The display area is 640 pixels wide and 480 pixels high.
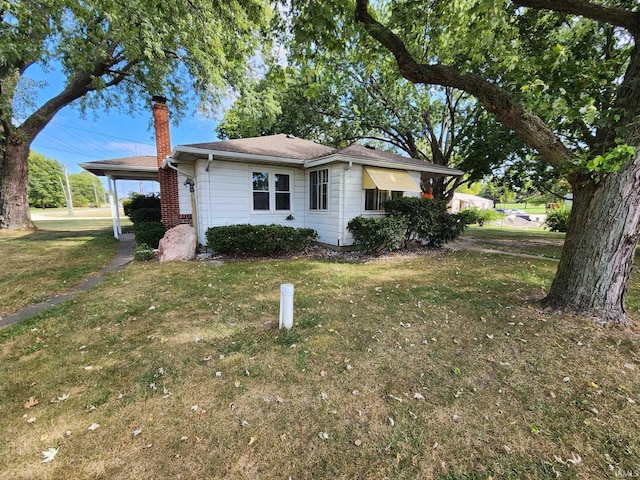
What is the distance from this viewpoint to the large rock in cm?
747

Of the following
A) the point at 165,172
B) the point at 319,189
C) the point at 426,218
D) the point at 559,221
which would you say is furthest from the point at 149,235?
the point at 559,221

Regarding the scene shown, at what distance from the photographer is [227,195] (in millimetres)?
8477

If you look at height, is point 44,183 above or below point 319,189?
above

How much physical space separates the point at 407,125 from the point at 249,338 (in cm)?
1523

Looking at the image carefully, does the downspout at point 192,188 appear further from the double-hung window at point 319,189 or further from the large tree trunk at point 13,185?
the large tree trunk at point 13,185

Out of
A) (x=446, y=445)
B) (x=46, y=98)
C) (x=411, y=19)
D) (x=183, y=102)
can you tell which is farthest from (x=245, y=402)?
(x=46, y=98)

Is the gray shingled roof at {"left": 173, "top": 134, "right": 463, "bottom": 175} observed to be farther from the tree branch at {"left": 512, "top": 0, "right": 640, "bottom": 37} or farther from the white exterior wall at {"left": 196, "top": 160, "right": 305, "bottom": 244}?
the tree branch at {"left": 512, "top": 0, "right": 640, "bottom": 37}

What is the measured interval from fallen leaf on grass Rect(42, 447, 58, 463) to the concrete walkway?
3041 millimetres

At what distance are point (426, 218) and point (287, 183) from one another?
472 centimetres

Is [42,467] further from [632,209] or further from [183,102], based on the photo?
[183,102]

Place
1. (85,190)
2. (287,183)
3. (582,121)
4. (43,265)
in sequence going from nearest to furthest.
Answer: (582,121), (43,265), (287,183), (85,190)

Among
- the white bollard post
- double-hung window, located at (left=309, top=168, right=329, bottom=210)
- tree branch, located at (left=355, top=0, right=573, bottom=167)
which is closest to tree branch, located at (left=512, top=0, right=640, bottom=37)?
tree branch, located at (left=355, top=0, right=573, bottom=167)

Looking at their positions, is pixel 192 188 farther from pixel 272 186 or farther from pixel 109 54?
pixel 109 54

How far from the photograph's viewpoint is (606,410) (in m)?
2.17
